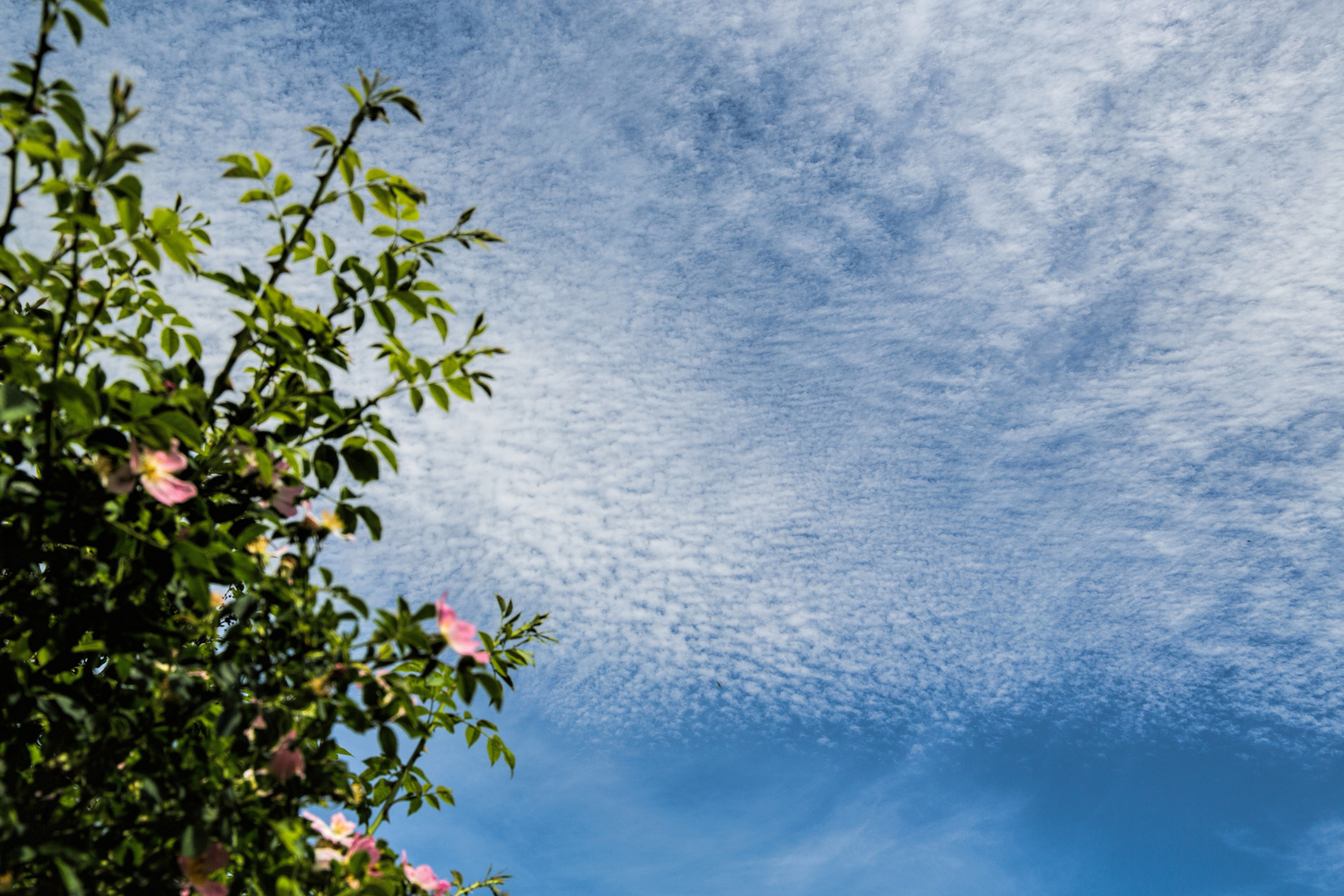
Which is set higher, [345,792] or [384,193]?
[384,193]

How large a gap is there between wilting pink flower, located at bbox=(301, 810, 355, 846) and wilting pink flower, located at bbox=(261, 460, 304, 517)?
738 mm

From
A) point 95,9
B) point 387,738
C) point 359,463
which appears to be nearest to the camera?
point 95,9

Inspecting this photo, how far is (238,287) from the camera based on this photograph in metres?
1.62

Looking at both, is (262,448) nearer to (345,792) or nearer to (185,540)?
(185,540)

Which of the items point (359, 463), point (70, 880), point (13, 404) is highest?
point (359, 463)

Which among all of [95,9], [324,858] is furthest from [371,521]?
[95,9]

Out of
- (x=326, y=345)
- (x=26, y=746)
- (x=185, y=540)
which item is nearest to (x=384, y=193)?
(x=326, y=345)

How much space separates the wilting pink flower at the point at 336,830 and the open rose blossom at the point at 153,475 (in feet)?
2.81

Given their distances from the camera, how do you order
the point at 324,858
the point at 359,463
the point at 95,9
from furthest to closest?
1. the point at 359,463
2. the point at 324,858
3. the point at 95,9

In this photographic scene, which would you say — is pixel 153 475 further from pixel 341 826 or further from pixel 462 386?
pixel 341 826

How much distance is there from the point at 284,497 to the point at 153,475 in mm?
255

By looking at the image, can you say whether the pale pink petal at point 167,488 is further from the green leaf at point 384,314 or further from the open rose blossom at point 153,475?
the green leaf at point 384,314

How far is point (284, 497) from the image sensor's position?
1.60 m

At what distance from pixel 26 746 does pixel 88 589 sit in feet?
1.61
